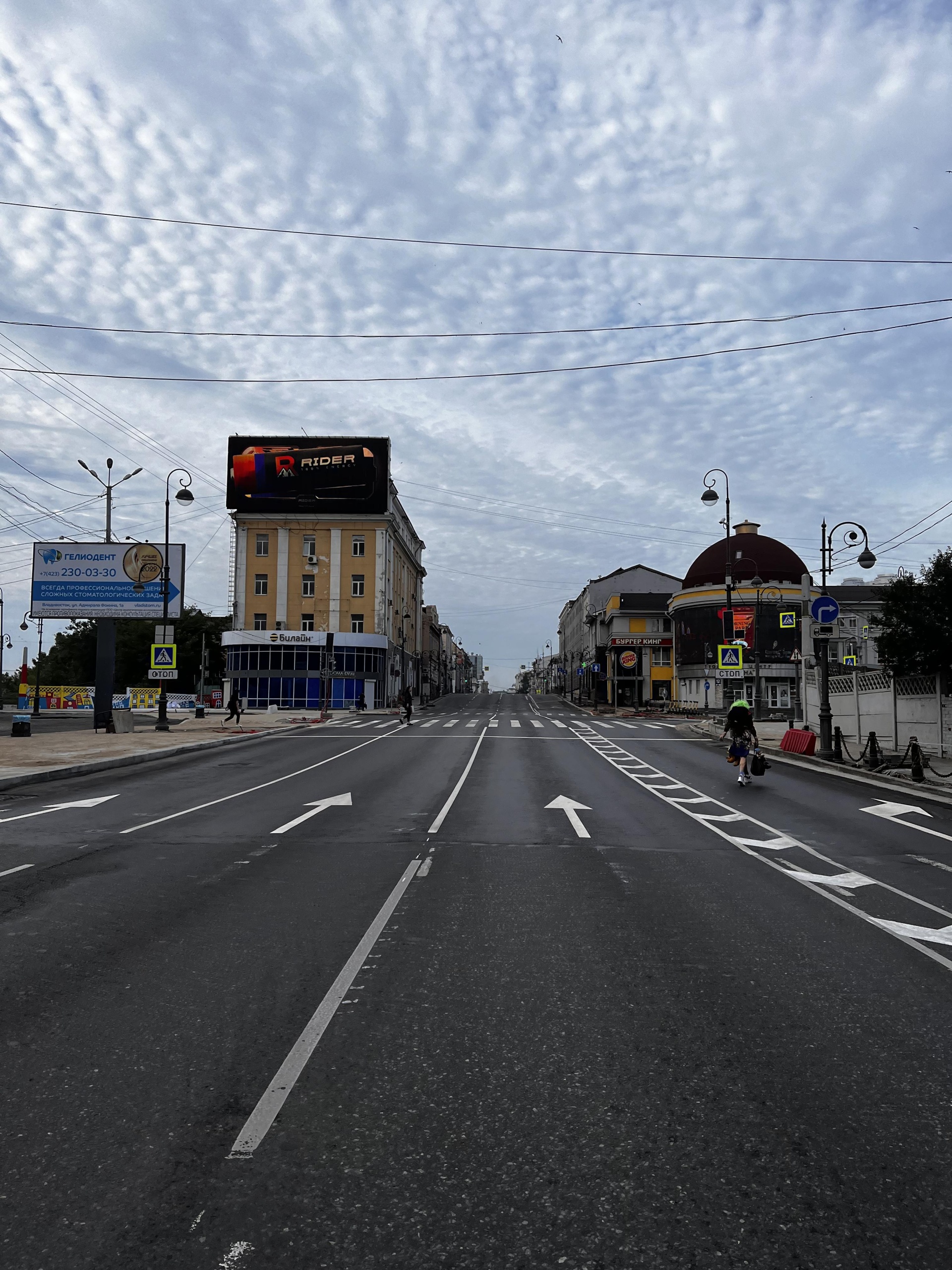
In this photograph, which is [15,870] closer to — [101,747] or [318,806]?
[318,806]

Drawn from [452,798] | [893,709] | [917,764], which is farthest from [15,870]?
[893,709]

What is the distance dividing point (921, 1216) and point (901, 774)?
16.4 meters

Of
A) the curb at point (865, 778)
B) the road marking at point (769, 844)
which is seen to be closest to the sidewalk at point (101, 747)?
the road marking at point (769, 844)

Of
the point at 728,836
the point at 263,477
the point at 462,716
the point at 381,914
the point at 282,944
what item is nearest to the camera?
the point at 282,944

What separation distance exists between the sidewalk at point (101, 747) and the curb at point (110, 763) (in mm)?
16

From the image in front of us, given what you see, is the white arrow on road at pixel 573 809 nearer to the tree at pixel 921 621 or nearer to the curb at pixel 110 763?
the curb at pixel 110 763

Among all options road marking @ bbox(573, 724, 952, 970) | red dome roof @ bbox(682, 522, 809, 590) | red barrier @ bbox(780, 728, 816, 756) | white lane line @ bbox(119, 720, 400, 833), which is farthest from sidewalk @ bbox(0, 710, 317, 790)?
red dome roof @ bbox(682, 522, 809, 590)

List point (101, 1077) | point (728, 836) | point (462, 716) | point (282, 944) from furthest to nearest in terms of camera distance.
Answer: point (462, 716)
point (728, 836)
point (282, 944)
point (101, 1077)

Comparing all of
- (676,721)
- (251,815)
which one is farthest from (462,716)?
(251,815)

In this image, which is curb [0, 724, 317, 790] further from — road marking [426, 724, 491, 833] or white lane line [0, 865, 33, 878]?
road marking [426, 724, 491, 833]

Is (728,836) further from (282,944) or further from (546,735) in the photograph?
(546,735)

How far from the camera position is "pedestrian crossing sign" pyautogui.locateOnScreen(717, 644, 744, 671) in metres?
31.3

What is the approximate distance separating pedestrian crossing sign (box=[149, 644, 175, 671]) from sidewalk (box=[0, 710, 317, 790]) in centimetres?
256

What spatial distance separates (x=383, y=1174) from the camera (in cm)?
301
